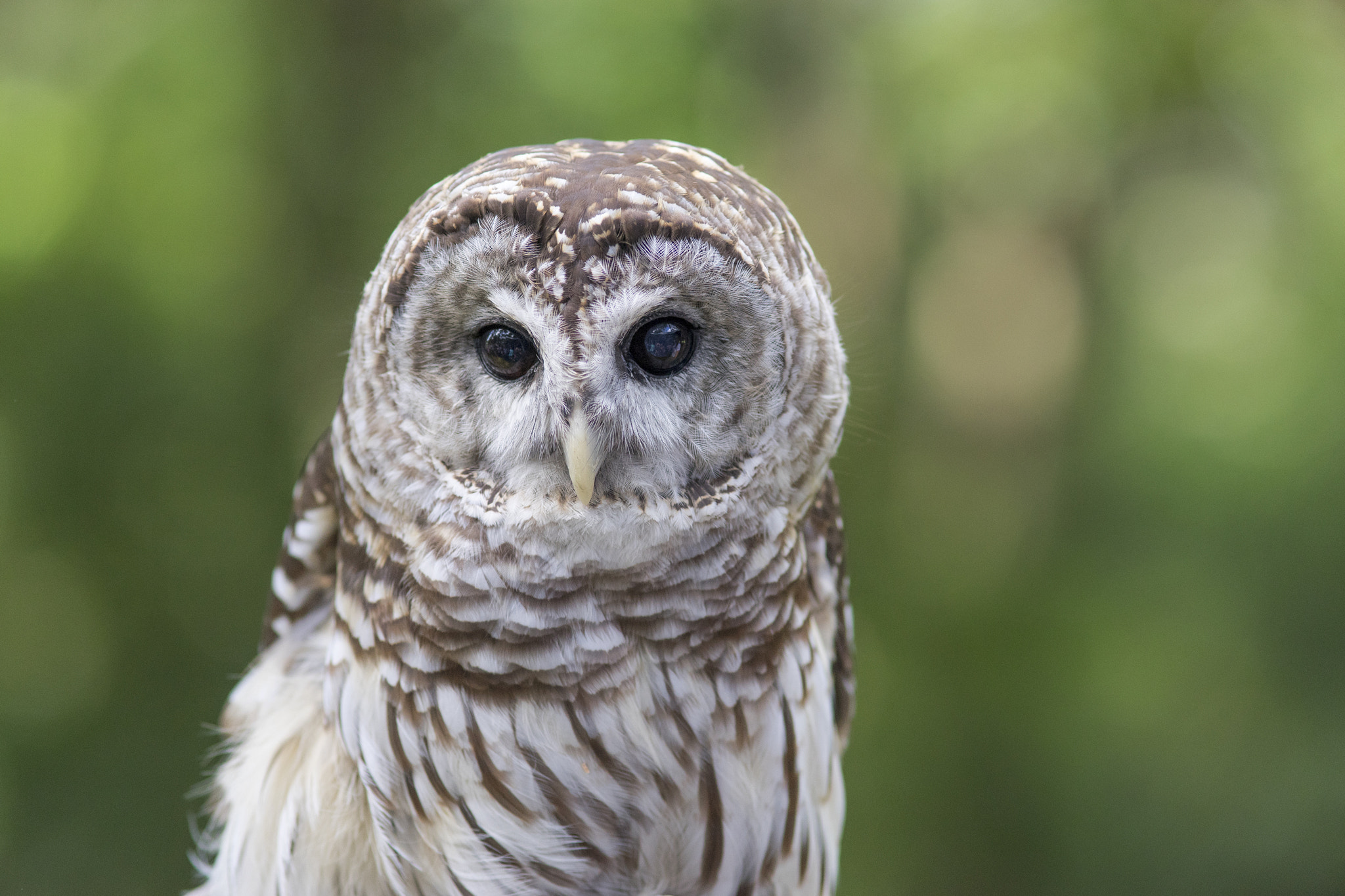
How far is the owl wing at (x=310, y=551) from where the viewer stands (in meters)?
1.68

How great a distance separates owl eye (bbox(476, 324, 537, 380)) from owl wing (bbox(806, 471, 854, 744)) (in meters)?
0.58

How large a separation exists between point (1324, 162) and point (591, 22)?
2.79 m

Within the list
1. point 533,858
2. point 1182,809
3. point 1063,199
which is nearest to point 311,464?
point 533,858

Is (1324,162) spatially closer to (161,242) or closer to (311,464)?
(311,464)

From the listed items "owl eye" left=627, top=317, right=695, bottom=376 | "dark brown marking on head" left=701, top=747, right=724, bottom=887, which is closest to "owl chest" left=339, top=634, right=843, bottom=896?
"dark brown marking on head" left=701, top=747, right=724, bottom=887

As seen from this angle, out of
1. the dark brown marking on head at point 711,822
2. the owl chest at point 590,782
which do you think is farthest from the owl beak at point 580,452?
the dark brown marking on head at point 711,822

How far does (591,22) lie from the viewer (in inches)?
153

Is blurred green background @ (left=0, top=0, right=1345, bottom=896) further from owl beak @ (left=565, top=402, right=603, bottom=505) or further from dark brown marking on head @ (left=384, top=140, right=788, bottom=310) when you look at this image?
owl beak @ (left=565, top=402, right=603, bottom=505)

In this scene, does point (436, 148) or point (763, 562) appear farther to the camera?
point (436, 148)

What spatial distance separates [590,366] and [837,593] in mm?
840

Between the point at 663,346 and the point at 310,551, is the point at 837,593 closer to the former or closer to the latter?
the point at 663,346

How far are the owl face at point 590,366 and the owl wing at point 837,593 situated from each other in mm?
402

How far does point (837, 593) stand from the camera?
1.89 metres

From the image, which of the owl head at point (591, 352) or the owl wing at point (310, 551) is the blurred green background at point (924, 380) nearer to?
the owl wing at point (310, 551)
